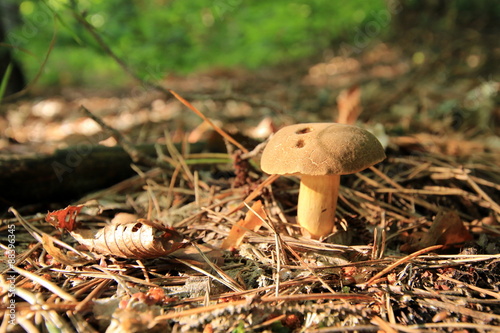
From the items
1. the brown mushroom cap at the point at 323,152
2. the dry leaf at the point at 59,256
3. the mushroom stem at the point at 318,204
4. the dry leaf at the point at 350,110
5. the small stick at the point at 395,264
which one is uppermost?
the brown mushroom cap at the point at 323,152

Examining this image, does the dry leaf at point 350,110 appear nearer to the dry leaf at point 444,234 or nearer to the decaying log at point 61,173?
the dry leaf at point 444,234

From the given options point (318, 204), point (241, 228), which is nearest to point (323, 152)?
point (318, 204)

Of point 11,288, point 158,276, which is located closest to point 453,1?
point 158,276

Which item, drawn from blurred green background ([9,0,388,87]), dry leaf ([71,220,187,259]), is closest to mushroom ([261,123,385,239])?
dry leaf ([71,220,187,259])

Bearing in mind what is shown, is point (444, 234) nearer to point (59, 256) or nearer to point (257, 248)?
point (257, 248)

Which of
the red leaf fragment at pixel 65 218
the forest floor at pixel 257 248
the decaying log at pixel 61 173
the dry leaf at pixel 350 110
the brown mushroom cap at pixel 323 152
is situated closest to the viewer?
the forest floor at pixel 257 248

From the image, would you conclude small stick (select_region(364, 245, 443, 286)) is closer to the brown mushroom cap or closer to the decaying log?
the brown mushroom cap

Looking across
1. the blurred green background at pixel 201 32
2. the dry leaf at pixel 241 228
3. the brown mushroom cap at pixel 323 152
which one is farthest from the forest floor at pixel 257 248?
the blurred green background at pixel 201 32
